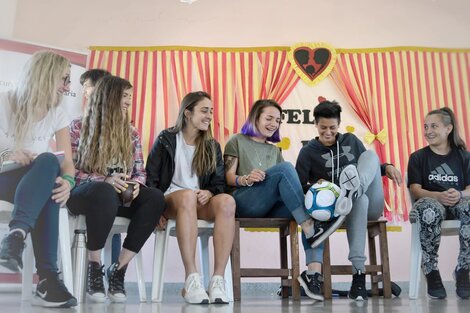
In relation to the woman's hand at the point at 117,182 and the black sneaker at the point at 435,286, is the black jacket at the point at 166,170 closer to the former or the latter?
the woman's hand at the point at 117,182

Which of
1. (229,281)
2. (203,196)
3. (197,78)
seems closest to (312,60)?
(197,78)

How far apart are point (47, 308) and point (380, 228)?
5.50 ft

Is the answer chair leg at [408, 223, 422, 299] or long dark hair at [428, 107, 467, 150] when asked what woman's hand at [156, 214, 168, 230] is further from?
long dark hair at [428, 107, 467, 150]

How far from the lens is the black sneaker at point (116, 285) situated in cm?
250

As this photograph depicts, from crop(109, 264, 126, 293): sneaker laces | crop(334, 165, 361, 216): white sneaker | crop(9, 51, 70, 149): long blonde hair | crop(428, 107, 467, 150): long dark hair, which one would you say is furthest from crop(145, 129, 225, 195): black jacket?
crop(428, 107, 467, 150): long dark hair

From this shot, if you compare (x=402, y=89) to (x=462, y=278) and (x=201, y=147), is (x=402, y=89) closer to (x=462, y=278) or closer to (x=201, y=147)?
(x=462, y=278)

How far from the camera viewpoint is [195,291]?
2334 mm

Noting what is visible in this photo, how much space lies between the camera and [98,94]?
9.07ft

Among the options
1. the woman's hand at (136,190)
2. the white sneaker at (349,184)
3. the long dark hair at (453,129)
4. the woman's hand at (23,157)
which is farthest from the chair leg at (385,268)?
the woman's hand at (23,157)

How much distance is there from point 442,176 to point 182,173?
128cm

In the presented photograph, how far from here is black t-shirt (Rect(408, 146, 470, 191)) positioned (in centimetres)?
317

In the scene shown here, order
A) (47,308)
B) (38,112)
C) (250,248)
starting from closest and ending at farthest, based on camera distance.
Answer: (47,308), (38,112), (250,248)

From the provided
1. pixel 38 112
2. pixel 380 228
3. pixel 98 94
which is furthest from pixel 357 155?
pixel 38 112

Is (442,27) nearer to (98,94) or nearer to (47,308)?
(98,94)
